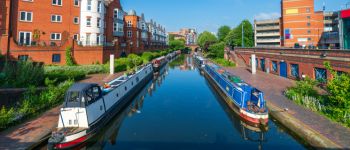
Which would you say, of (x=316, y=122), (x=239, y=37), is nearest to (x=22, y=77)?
(x=316, y=122)

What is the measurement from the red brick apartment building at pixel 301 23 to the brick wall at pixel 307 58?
34110mm

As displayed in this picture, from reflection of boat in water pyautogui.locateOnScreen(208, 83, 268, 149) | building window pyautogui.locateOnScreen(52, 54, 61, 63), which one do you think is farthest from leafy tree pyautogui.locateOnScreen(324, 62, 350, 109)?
building window pyautogui.locateOnScreen(52, 54, 61, 63)

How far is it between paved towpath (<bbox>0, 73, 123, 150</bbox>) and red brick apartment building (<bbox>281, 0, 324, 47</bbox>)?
66756mm

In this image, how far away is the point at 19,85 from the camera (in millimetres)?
17984

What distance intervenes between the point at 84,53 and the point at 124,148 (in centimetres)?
2427

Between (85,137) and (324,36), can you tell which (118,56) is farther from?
(324,36)

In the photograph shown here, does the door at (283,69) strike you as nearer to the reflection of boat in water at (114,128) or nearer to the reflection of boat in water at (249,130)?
the reflection of boat in water at (249,130)

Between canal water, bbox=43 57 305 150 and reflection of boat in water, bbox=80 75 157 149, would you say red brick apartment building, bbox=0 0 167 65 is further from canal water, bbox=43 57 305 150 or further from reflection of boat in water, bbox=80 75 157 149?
canal water, bbox=43 57 305 150

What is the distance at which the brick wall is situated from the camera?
17.7 meters

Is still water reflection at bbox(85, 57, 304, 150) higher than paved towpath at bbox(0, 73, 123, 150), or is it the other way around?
paved towpath at bbox(0, 73, 123, 150)

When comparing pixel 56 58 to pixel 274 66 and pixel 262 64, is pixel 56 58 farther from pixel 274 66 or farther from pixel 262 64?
pixel 262 64

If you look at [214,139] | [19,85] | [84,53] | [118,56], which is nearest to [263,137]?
[214,139]

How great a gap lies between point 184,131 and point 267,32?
90.8m

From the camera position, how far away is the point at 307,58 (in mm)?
22766
